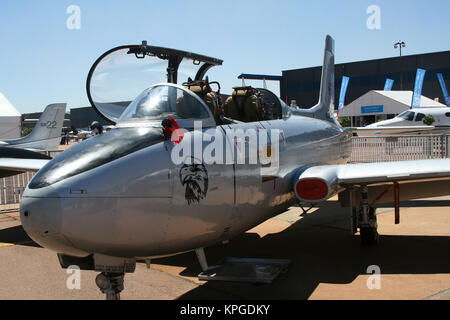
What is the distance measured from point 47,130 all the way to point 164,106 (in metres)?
19.8

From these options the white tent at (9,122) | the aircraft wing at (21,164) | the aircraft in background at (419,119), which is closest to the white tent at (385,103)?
the aircraft in background at (419,119)

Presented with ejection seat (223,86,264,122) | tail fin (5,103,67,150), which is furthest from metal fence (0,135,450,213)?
tail fin (5,103,67,150)

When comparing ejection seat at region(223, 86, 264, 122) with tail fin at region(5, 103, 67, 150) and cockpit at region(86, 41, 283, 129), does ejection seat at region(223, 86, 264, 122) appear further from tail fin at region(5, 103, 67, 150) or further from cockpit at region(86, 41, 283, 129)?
tail fin at region(5, 103, 67, 150)

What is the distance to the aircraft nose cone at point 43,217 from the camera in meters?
3.41

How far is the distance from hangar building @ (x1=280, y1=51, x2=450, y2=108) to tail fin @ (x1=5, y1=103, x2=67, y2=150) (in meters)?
40.2

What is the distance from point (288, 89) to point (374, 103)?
32.7 m

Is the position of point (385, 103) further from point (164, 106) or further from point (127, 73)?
point (164, 106)

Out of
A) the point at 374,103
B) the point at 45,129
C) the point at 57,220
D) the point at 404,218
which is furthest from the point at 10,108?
the point at 374,103

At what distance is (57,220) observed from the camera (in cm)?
343

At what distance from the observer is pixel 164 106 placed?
479 centimetres

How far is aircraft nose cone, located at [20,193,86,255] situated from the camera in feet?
11.2

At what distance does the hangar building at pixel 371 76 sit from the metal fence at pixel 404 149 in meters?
41.5

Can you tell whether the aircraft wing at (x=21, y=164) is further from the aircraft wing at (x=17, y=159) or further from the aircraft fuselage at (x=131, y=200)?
the aircraft fuselage at (x=131, y=200)
